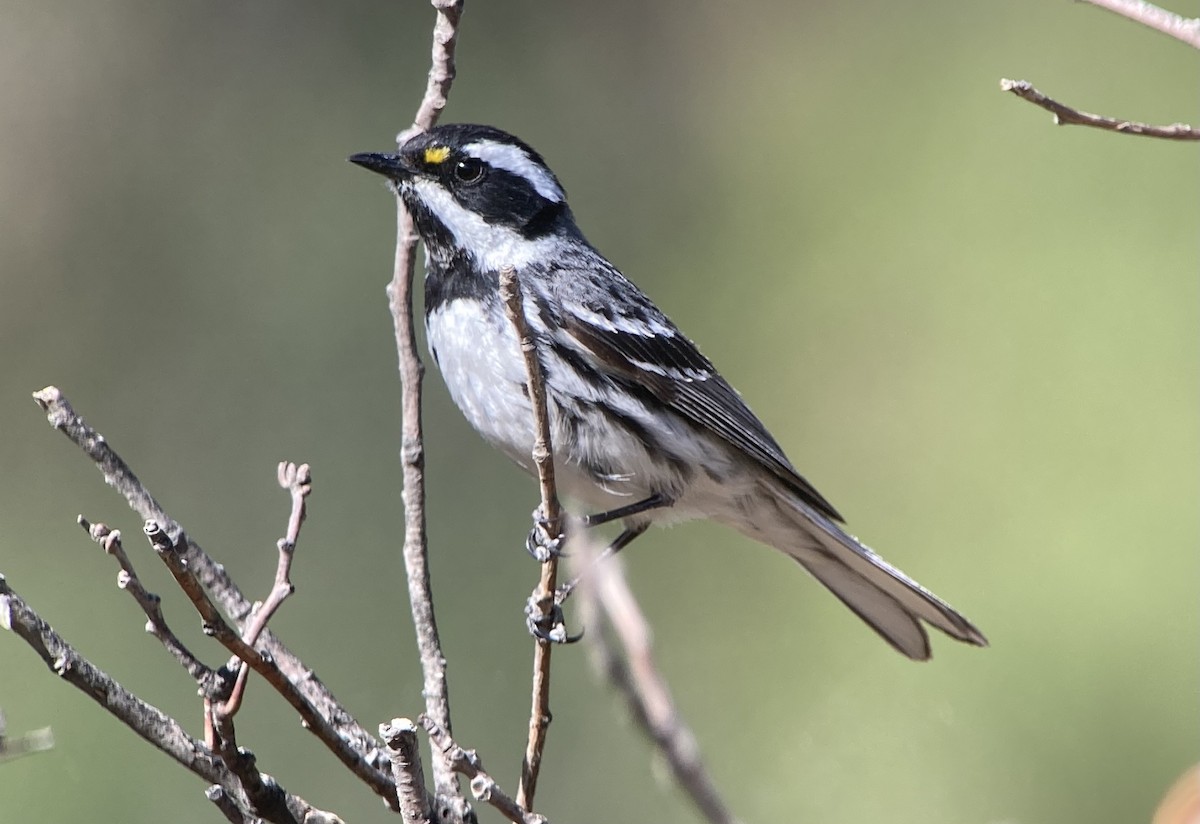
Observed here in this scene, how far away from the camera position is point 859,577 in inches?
146

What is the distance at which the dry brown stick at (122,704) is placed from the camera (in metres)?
1.58

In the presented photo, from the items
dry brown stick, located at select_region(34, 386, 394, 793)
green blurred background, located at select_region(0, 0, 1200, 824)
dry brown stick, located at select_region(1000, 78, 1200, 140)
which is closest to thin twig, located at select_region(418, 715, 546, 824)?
dry brown stick, located at select_region(34, 386, 394, 793)

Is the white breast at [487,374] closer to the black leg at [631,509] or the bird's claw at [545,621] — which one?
the black leg at [631,509]

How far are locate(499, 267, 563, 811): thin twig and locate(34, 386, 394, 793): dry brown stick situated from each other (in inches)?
8.5

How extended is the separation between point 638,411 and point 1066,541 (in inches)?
83.0

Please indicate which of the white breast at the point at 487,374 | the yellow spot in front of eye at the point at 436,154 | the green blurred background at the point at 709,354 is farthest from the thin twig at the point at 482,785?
the green blurred background at the point at 709,354

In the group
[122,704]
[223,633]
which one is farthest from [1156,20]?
[122,704]

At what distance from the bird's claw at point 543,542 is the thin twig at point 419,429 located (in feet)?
0.68

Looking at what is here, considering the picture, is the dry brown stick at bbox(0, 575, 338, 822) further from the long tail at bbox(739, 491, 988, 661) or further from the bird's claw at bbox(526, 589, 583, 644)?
the long tail at bbox(739, 491, 988, 661)

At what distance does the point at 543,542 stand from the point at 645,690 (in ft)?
4.30

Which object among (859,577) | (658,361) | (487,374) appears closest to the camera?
(487,374)

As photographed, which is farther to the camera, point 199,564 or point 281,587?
point 199,564

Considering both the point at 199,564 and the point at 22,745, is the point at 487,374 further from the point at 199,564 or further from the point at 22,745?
the point at 22,745

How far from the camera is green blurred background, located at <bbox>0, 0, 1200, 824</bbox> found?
468 cm
